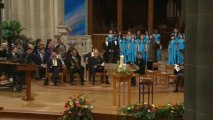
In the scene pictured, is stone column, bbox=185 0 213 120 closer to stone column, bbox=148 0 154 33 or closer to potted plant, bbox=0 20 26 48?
potted plant, bbox=0 20 26 48

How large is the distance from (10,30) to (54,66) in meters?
3.99

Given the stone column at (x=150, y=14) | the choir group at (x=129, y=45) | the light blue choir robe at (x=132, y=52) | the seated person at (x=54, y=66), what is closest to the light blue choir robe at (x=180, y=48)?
the choir group at (x=129, y=45)

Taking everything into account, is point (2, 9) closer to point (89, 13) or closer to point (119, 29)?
point (89, 13)

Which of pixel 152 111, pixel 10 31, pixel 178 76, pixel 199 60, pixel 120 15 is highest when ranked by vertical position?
pixel 120 15

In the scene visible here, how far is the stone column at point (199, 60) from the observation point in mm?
6008

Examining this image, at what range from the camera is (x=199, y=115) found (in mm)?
6242

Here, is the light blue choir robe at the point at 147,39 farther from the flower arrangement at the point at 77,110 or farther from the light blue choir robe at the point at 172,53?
the flower arrangement at the point at 77,110

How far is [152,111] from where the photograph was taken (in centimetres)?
916

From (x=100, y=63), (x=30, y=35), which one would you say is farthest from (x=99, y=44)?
(x=100, y=63)

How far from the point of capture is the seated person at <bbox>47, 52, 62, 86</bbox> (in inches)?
566

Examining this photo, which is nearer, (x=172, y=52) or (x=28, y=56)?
(x=28, y=56)

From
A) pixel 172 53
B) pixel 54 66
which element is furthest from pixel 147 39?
pixel 54 66

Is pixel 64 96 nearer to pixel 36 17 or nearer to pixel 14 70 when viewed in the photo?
pixel 14 70

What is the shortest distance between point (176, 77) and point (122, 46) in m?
5.94
